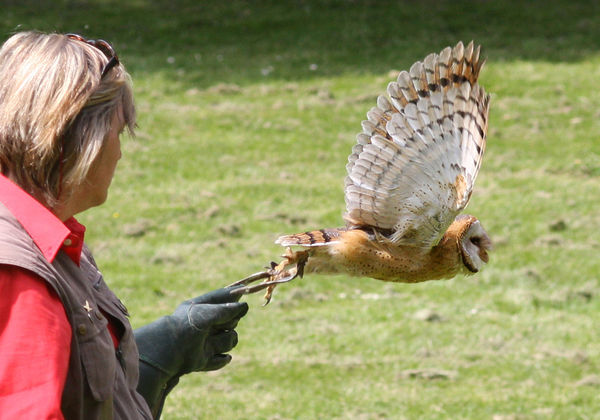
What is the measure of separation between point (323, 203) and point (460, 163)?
5.09 m

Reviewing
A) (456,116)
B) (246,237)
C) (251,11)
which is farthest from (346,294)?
(251,11)

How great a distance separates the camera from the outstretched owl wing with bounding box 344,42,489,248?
3232 mm

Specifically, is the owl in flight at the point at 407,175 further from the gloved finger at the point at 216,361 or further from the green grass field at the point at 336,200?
the green grass field at the point at 336,200

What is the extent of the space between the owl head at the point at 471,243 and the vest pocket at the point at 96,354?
2.00m

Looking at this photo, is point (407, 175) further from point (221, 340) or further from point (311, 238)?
point (221, 340)

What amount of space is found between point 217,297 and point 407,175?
2.62 ft

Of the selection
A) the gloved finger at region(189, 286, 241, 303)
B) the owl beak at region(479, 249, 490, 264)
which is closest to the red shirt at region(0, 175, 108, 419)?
the gloved finger at region(189, 286, 241, 303)

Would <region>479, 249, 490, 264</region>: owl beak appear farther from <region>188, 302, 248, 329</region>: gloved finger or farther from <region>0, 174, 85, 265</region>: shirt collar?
<region>0, 174, 85, 265</region>: shirt collar

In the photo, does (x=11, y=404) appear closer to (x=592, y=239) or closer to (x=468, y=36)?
(x=592, y=239)

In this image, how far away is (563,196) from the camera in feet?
27.7

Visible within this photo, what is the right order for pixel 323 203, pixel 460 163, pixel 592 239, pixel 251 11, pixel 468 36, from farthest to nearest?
pixel 251 11
pixel 468 36
pixel 323 203
pixel 592 239
pixel 460 163

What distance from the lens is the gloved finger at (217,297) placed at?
3.03 metres

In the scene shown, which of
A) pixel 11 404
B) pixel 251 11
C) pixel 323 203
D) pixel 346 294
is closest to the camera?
pixel 11 404

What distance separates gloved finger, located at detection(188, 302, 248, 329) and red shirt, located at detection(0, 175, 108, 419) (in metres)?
1.20
